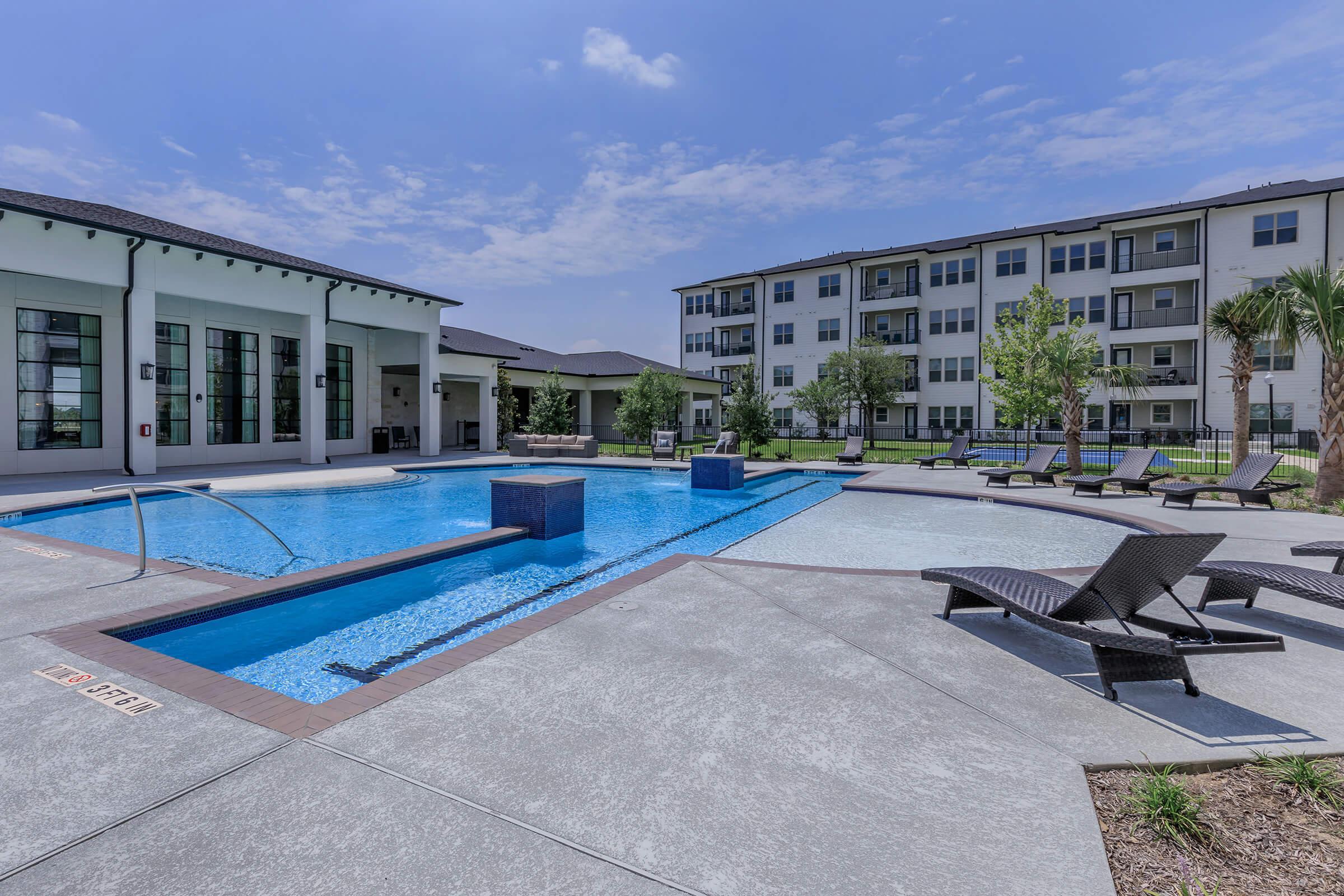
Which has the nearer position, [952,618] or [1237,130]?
[952,618]

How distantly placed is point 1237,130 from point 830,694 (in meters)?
21.9

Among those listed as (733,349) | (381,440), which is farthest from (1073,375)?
(733,349)

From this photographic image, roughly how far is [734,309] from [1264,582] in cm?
4516

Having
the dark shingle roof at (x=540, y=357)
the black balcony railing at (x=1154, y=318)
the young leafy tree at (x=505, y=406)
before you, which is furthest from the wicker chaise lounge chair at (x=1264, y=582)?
the black balcony railing at (x=1154, y=318)

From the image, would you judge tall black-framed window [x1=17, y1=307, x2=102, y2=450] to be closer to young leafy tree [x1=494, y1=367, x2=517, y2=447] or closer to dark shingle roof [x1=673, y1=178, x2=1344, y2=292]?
young leafy tree [x1=494, y1=367, x2=517, y2=447]

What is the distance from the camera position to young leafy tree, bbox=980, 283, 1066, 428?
64.8 ft

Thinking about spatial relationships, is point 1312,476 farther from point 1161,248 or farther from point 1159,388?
point 1161,248

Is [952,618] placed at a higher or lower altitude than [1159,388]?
lower

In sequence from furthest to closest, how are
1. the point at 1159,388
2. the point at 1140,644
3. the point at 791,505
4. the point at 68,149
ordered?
the point at 1159,388 < the point at 68,149 < the point at 791,505 < the point at 1140,644

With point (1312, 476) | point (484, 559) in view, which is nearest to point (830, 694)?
point (484, 559)

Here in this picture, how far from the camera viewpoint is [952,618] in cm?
498

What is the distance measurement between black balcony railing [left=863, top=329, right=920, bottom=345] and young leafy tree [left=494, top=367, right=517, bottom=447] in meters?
23.0

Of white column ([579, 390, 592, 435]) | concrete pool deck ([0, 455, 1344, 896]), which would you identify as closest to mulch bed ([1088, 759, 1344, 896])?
concrete pool deck ([0, 455, 1344, 896])

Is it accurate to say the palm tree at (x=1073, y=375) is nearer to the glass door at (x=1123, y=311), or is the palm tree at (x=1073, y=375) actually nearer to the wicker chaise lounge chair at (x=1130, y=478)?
the wicker chaise lounge chair at (x=1130, y=478)
